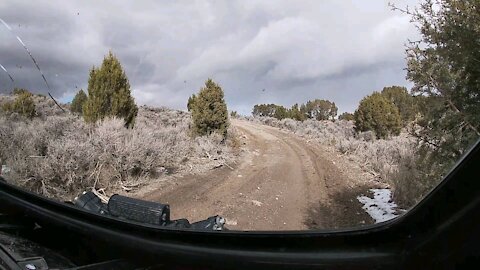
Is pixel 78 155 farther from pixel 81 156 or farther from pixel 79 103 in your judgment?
pixel 79 103

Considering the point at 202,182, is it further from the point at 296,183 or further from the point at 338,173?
the point at 338,173

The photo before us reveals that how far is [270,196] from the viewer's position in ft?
31.3

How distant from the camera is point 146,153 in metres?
11.3

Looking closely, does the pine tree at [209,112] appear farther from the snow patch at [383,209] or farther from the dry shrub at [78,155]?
the snow patch at [383,209]

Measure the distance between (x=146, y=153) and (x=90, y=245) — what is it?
973 cm

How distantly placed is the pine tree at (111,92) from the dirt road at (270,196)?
169 inches

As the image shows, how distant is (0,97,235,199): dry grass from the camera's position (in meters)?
8.03

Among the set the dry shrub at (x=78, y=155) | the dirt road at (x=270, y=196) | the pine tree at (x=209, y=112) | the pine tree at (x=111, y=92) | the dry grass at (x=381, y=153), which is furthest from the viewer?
the pine tree at (x=209, y=112)

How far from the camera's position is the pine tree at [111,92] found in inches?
571

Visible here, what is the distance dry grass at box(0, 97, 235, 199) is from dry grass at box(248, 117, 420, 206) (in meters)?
5.26

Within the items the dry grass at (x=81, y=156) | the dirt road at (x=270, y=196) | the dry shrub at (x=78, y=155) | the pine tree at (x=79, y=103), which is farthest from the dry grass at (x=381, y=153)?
the pine tree at (x=79, y=103)

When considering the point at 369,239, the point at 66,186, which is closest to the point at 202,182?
the point at 66,186

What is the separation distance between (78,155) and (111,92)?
6.28 m

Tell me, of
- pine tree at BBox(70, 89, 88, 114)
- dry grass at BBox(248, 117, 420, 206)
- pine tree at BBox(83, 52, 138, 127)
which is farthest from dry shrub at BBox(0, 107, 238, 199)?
dry grass at BBox(248, 117, 420, 206)
